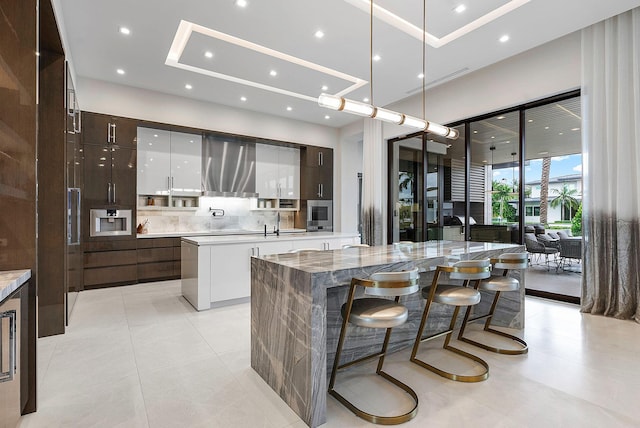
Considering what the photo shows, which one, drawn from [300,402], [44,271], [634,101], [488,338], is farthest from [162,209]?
[634,101]

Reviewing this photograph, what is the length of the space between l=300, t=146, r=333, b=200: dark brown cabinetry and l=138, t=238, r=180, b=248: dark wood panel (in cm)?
301

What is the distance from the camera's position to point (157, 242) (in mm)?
5410

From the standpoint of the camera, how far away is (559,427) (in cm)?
175

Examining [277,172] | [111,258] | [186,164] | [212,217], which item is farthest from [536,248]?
[111,258]

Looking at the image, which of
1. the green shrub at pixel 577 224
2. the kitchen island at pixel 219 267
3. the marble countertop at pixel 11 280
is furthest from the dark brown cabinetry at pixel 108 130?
the green shrub at pixel 577 224

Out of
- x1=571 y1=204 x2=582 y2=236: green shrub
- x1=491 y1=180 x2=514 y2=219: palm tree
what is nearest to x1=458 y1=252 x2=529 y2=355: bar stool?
x1=571 y1=204 x2=582 y2=236: green shrub

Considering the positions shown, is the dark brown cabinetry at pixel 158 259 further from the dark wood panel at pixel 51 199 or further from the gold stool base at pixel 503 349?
the gold stool base at pixel 503 349

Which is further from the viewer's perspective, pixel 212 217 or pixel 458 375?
pixel 212 217

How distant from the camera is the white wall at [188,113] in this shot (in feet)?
16.8

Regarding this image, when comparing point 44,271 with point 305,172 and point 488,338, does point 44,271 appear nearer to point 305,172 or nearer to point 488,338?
point 488,338

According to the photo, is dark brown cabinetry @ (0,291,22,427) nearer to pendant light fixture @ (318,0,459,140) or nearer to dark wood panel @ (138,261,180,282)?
pendant light fixture @ (318,0,459,140)

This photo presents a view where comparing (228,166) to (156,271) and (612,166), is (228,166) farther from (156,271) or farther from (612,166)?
(612,166)

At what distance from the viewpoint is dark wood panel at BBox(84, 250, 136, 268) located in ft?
16.0

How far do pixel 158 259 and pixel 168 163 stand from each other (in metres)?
1.74
